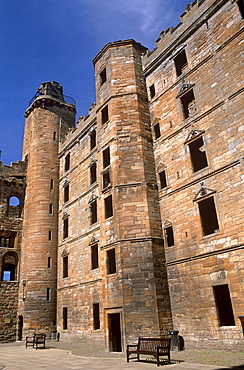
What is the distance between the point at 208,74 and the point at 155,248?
8.85 metres

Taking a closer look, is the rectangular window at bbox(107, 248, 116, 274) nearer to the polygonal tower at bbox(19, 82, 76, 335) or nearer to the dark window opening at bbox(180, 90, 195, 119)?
the dark window opening at bbox(180, 90, 195, 119)

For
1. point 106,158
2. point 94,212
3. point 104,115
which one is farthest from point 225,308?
point 104,115

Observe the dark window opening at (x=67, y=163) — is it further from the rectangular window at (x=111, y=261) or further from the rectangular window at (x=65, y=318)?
the rectangular window at (x=111, y=261)

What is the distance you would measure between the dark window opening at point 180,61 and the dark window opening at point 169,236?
8573 millimetres

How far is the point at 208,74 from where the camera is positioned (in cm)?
1560

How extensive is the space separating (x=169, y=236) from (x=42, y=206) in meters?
13.4

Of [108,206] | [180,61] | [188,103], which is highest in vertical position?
[180,61]

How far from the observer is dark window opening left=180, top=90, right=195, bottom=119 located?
1622cm

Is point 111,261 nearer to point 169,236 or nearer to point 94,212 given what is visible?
point 169,236

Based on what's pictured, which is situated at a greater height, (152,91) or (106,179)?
(152,91)

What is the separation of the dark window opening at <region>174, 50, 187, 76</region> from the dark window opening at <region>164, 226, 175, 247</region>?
28.1ft

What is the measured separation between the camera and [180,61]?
18.2 m

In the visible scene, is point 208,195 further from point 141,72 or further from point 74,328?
point 74,328

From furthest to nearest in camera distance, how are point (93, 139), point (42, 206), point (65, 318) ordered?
point (42, 206) → point (93, 139) → point (65, 318)
